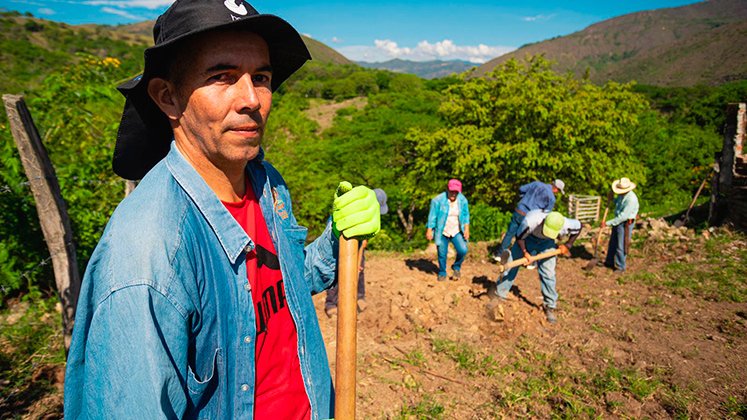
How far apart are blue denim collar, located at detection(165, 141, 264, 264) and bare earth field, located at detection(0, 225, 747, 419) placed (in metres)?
3.09

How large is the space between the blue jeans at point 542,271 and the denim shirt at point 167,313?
15.2ft

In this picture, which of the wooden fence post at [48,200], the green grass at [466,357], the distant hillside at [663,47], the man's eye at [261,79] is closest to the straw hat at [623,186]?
the green grass at [466,357]

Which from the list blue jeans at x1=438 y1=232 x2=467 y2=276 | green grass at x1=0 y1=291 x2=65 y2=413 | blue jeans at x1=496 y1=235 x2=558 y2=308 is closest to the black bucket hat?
green grass at x1=0 y1=291 x2=65 y2=413

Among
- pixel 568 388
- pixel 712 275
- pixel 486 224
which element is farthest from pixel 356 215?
pixel 486 224

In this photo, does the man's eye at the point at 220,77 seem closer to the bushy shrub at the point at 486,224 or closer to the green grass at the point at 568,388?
the green grass at the point at 568,388

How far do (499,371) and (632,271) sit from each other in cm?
484

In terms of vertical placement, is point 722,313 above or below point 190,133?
below

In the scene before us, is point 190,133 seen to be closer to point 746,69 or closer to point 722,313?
point 722,313

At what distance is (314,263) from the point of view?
1.81 m

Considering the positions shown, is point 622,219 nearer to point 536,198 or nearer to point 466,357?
point 536,198

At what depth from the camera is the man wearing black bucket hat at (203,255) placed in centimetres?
90

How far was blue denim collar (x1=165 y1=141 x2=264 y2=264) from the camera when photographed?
3.87 feet

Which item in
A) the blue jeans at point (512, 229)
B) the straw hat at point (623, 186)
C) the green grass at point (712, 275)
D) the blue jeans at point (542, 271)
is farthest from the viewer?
the blue jeans at point (512, 229)

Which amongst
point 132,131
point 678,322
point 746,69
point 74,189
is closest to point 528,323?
point 678,322
